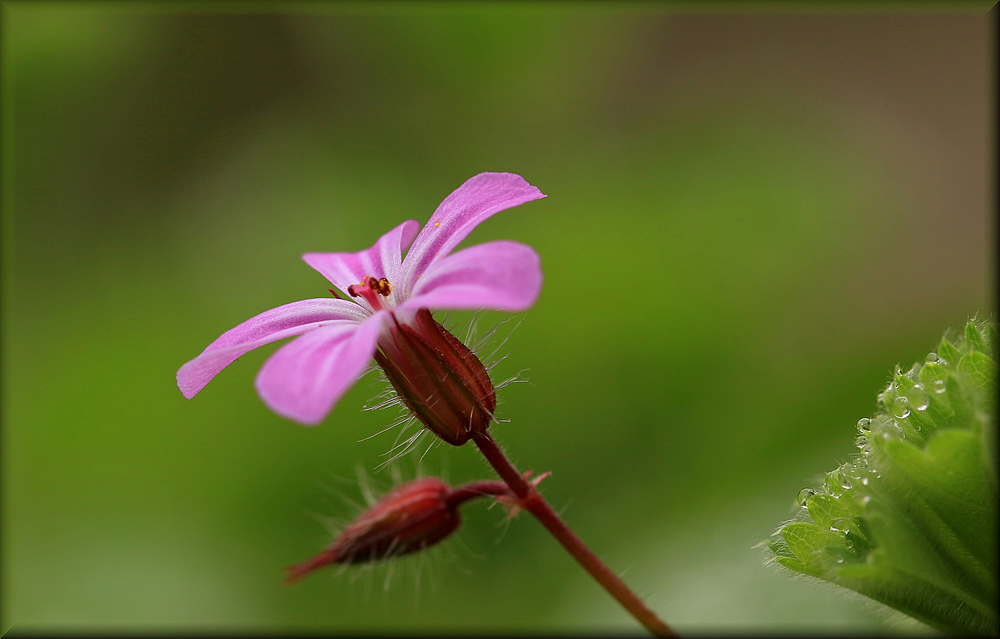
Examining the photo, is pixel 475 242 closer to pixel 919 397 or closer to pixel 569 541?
pixel 569 541

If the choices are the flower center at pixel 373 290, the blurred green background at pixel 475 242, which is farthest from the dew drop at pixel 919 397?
the blurred green background at pixel 475 242

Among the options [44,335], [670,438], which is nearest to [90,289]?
[44,335]

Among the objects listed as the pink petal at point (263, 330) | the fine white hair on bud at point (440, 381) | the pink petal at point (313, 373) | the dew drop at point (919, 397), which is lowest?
the dew drop at point (919, 397)

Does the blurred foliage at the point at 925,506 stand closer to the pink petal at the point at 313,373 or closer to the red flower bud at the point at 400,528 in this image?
the red flower bud at the point at 400,528

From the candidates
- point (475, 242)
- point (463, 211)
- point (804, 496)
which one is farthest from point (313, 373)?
point (475, 242)

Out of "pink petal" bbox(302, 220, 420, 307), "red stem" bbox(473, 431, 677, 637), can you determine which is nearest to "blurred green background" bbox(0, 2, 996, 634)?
"pink petal" bbox(302, 220, 420, 307)

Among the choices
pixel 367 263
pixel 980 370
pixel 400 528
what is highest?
pixel 367 263

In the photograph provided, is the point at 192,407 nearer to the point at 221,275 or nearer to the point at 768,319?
the point at 221,275
